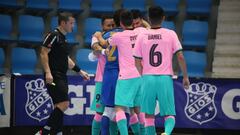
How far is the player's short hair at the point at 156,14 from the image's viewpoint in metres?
6.15

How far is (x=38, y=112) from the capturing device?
8531 millimetres

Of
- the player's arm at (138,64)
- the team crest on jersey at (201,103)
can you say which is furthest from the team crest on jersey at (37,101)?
the player's arm at (138,64)

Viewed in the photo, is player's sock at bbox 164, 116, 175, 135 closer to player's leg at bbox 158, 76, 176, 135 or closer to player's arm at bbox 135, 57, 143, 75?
player's leg at bbox 158, 76, 176, 135

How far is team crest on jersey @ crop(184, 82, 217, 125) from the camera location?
338 inches

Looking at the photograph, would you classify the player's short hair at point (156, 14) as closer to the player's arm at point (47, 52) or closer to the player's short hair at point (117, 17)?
the player's short hair at point (117, 17)

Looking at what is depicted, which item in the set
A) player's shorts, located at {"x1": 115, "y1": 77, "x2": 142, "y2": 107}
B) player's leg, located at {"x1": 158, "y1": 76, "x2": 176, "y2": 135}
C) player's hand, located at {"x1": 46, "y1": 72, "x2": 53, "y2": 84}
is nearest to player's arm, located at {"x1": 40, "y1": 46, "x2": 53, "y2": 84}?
player's hand, located at {"x1": 46, "y1": 72, "x2": 53, "y2": 84}

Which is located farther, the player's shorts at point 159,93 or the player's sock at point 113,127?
the player's sock at point 113,127

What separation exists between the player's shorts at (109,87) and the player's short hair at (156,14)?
37.3 inches

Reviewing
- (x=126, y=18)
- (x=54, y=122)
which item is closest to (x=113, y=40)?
(x=126, y=18)

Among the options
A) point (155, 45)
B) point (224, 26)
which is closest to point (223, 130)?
point (155, 45)

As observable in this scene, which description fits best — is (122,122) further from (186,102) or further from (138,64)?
(186,102)

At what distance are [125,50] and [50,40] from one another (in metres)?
1.10

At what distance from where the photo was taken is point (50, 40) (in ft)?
22.6

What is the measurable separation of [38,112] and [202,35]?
16.7 feet
